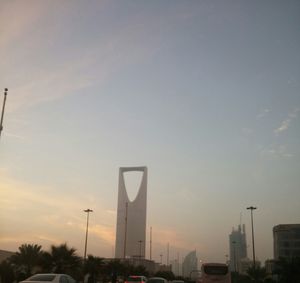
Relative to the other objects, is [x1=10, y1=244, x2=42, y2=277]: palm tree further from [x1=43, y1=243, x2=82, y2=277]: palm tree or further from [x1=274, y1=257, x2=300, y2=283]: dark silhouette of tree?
[x1=274, y1=257, x2=300, y2=283]: dark silhouette of tree

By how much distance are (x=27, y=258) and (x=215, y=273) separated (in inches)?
730

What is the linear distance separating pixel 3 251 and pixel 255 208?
134ft

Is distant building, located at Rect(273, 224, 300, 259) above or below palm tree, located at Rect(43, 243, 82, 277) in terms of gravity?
above

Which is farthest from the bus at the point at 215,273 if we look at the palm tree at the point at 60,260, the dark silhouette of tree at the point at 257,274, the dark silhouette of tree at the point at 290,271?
the dark silhouette of tree at the point at 257,274

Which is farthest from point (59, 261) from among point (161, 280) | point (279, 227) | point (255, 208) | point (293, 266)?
point (279, 227)

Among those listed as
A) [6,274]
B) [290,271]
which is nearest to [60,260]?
[6,274]

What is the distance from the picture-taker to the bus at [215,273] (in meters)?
29.3

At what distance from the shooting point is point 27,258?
39.7 metres

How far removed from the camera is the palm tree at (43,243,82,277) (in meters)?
40.2

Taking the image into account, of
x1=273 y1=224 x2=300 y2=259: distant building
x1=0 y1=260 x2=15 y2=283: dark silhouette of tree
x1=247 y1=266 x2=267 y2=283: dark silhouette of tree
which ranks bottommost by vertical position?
x1=0 y1=260 x2=15 y2=283: dark silhouette of tree

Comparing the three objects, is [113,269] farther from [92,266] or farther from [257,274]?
[257,274]

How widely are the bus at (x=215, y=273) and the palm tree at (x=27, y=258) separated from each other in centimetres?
1701

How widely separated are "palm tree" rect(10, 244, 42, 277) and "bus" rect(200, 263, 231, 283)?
55.8 feet

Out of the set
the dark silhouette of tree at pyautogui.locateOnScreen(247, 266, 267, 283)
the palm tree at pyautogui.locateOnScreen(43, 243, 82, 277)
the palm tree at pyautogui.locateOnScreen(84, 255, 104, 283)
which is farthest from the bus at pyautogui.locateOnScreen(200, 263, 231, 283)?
the dark silhouette of tree at pyautogui.locateOnScreen(247, 266, 267, 283)
